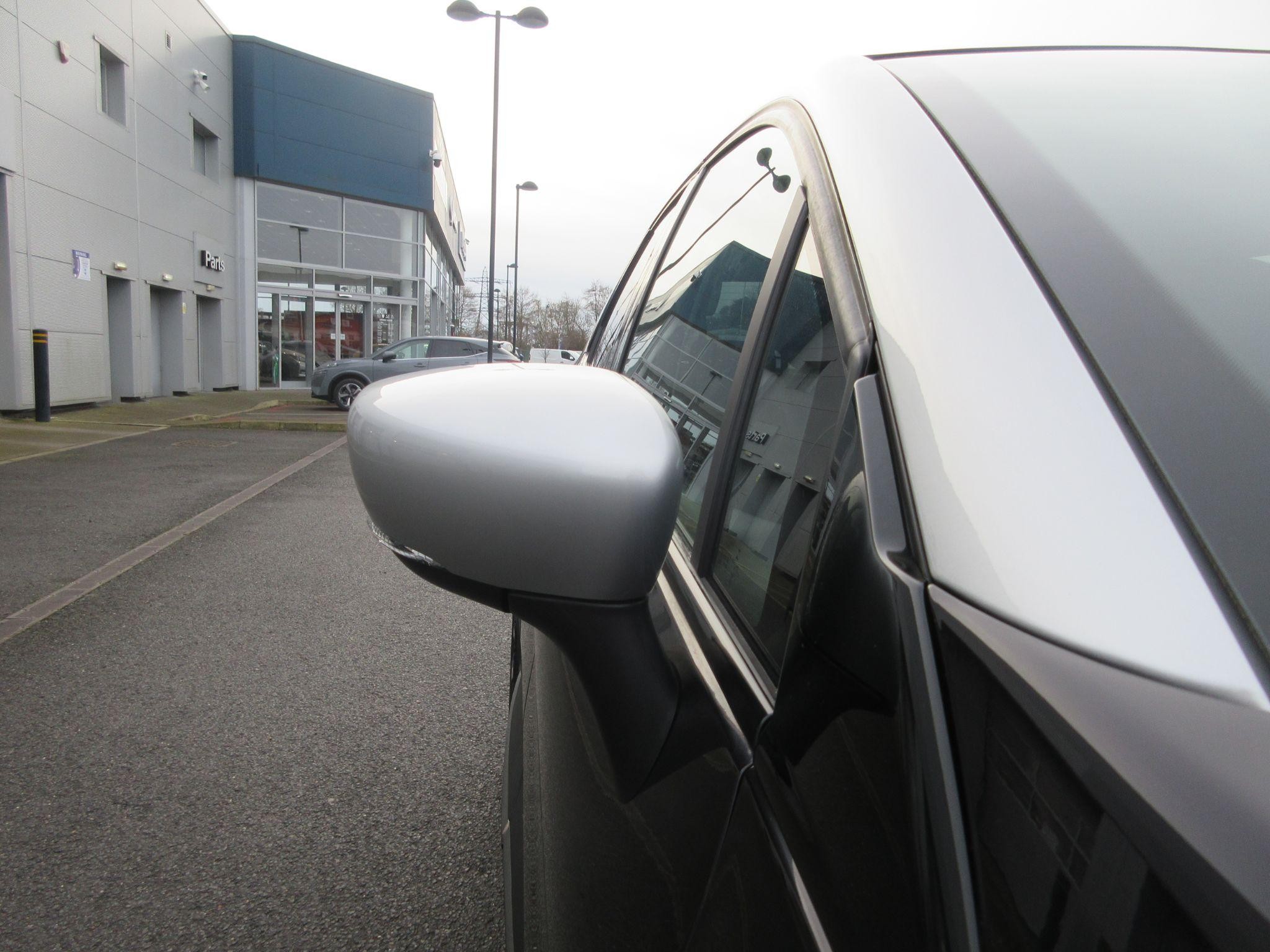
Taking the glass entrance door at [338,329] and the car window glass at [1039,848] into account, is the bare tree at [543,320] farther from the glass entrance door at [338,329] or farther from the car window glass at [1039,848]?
the car window glass at [1039,848]

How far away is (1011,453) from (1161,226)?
0.32 meters

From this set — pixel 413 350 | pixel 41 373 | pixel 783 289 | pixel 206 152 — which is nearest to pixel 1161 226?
pixel 783 289

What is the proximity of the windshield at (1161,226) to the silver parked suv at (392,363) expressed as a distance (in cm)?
1817

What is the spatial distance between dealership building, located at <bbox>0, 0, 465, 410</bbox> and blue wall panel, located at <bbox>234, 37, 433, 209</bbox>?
0.05m

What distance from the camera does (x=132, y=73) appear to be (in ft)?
56.4

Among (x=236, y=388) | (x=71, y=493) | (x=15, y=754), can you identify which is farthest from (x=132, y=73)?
(x=15, y=754)

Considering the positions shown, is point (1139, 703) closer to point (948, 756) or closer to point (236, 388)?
point (948, 756)

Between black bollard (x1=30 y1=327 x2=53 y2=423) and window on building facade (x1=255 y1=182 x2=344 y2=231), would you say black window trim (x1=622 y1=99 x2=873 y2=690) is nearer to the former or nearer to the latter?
black bollard (x1=30 y1=327 x2=53 y2=423)

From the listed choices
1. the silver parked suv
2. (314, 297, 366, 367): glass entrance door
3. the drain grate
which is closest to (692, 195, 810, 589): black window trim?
the drain grate

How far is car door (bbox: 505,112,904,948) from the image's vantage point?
82 cm

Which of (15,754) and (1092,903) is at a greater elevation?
(1092,903)

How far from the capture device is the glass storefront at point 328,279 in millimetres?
26109

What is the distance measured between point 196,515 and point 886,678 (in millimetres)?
7548

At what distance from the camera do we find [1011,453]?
0.61 metres
